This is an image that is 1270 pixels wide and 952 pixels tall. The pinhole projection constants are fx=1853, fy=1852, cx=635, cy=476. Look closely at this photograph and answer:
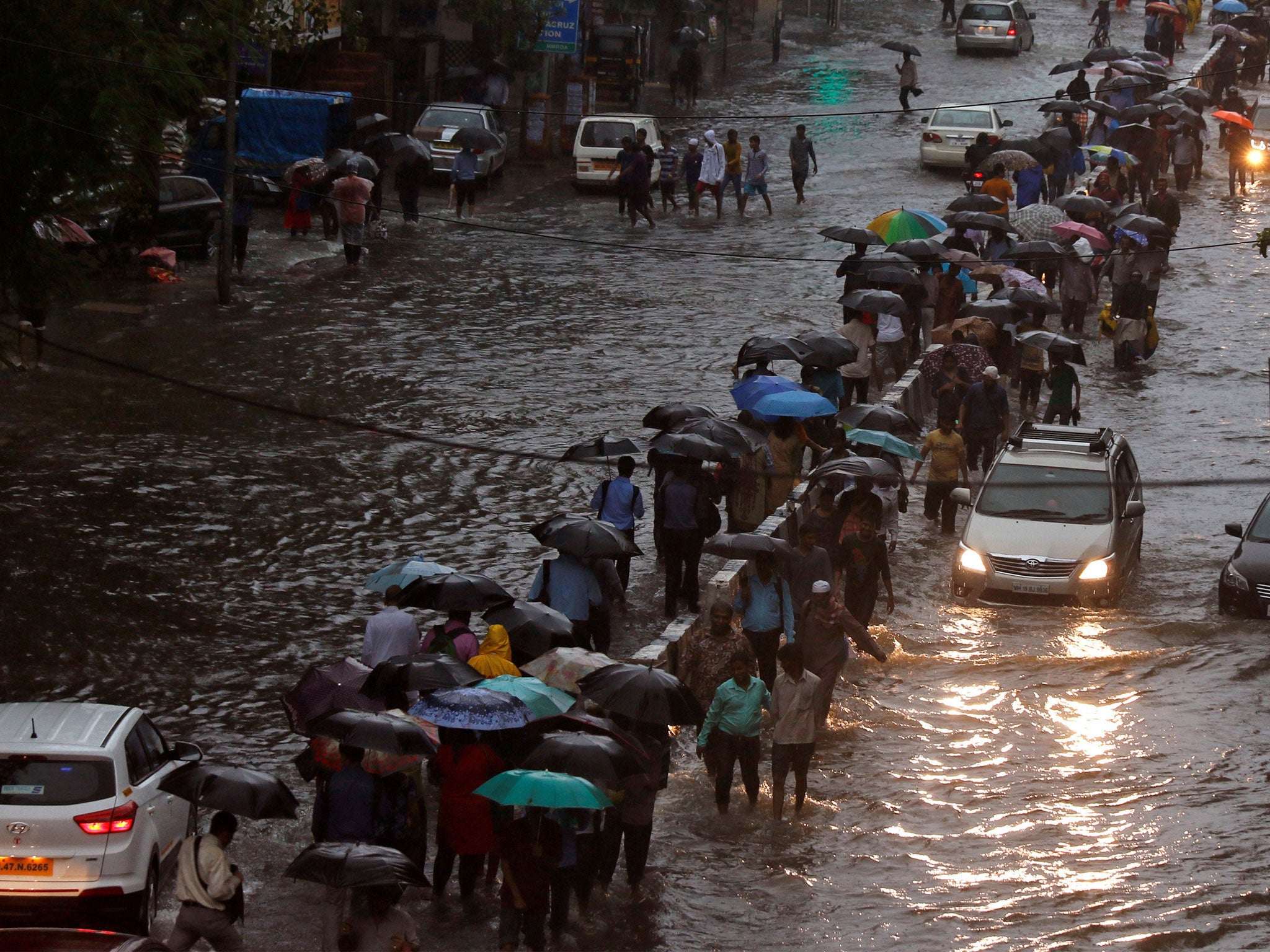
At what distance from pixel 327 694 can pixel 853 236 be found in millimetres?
15363

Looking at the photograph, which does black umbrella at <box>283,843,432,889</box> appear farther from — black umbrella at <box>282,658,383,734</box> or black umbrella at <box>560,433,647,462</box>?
black umbrella at <box>560,433,647,462</box>

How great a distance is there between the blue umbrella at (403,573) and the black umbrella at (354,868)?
4904 millimetres

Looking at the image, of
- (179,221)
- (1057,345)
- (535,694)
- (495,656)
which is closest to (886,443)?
(1057,345)

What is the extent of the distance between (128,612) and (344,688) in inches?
183

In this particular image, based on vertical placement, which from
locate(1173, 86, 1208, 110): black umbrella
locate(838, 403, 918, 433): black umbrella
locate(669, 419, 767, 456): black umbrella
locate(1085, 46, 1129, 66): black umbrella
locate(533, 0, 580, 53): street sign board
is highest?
locate(1085, 46, 1129, 66): black umbrella

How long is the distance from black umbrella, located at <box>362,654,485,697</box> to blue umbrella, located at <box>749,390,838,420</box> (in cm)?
642

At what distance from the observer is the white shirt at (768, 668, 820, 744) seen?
12172mm

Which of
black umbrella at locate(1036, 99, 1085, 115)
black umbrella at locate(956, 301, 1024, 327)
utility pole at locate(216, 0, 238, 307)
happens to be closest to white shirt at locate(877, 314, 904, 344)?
black umbrella at locate(956, 301, 1024, 327)

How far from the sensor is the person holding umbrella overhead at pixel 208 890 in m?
9.16

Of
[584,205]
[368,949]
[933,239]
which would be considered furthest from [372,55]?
[368,949]

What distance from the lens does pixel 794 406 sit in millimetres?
17172

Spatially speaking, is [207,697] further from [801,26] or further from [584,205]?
[801,26]

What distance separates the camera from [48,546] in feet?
56.0

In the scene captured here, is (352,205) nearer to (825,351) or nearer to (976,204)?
(976,204)
